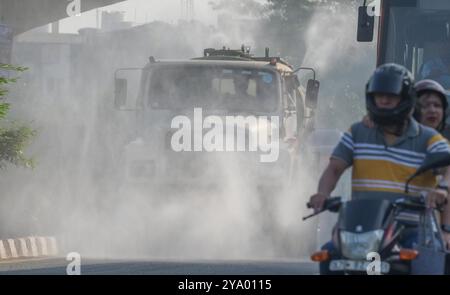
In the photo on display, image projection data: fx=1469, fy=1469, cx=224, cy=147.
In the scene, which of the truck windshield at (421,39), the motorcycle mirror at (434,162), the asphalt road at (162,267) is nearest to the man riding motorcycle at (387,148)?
the motorcycle mirror at (434,162)

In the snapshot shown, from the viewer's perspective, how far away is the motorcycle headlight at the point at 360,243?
734 centimetres

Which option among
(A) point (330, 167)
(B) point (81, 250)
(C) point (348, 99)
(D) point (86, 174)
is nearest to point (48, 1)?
(D) point (86, 174)

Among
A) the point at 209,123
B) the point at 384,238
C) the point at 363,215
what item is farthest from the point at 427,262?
the point at 209,123

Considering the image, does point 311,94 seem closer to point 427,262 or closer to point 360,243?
point 427,262

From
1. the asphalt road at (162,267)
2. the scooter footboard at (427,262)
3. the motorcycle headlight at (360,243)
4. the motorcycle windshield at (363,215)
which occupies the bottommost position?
the asphalt road at (162,267)

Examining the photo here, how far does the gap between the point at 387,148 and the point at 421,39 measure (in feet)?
29.2

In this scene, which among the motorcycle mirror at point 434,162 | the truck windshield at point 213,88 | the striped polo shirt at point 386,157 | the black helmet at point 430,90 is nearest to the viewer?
the motorcycle mirror at point 434,162

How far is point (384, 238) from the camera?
7.45 meters

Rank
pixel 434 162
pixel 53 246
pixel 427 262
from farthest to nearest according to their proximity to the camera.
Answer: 1. pixel 53 246
2. pixel 434 162
3. pixel 427 262

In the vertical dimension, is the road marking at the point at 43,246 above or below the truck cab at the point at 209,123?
below

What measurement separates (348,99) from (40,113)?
3313 cm

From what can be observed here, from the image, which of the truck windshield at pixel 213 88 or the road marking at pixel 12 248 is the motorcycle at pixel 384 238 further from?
the road marking at pixel 12 248

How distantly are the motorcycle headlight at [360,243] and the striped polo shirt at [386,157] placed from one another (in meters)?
0.73

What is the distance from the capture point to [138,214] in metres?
20.5
